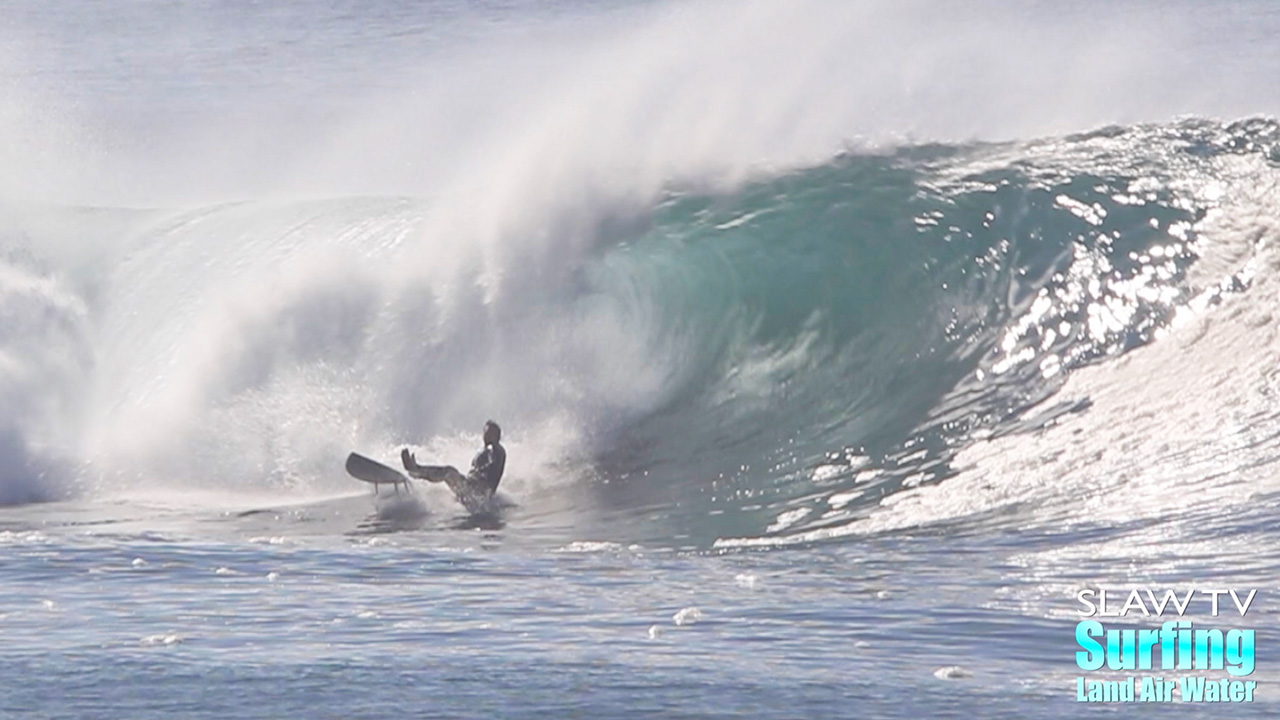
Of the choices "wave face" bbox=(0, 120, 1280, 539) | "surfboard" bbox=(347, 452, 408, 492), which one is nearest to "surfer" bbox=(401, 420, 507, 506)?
"surfboard" bbox=(347, 452, 408, 492)

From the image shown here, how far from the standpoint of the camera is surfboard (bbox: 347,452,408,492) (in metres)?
12.8

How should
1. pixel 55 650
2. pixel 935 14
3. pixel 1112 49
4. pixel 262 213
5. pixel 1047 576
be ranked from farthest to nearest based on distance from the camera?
pixel 935 14, pixel 1112 49, pixel 262 213, pixel 1047 576, pixel 55 650

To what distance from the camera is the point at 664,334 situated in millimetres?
15609

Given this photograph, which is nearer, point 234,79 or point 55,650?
point 55,650


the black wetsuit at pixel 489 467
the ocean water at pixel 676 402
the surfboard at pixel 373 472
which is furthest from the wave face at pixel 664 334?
the surfboard at pixel 373 472

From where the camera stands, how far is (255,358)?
1530cm

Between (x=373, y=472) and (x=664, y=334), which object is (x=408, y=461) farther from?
(x=664, y=334)

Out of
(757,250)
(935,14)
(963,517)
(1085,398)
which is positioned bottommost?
(963,517)

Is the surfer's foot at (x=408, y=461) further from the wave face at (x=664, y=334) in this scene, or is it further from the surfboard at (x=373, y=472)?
the wave face at (x=664, y=334)

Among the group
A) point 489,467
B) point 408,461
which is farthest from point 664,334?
point 408,461

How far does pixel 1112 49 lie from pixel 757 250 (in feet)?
75.6

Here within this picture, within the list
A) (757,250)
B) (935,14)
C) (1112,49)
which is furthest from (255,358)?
(935,14)

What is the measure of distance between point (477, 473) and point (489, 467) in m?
0.10

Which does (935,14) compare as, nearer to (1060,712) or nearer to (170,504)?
(170,504)
